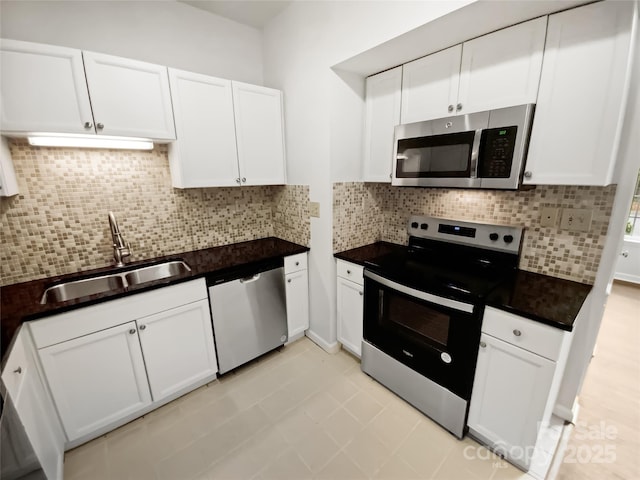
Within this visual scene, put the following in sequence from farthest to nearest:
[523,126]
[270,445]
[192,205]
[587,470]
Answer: [192,205], [270,445], [587,470], [523,126]

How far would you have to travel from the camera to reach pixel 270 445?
1.61 m

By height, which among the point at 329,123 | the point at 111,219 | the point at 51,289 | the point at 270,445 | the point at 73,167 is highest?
the point at 329,123

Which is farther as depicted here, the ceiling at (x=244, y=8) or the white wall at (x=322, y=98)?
the ceiling at (x=244, y=8)

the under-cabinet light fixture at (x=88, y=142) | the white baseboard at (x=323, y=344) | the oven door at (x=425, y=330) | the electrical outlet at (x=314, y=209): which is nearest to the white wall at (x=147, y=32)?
the under-cabinet light fixture at (x=88, y=142)

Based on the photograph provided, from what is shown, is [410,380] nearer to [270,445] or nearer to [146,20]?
[270,445]

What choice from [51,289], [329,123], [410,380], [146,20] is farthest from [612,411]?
[146,20]

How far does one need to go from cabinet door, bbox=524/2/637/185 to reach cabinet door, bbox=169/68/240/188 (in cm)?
193

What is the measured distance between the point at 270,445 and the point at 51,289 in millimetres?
1653

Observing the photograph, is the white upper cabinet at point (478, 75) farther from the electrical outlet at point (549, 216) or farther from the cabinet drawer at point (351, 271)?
the cabinet drawer at point (351, 271)

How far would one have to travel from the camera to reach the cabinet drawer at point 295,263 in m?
2.25

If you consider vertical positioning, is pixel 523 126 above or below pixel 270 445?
above

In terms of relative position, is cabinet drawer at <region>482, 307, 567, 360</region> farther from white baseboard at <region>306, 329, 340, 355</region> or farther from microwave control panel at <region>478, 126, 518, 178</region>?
white baseboard at <region>306, 329, 340, 355</region>

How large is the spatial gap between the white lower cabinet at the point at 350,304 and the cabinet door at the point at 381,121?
0.75m

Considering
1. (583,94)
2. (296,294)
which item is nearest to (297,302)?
(296,294)
